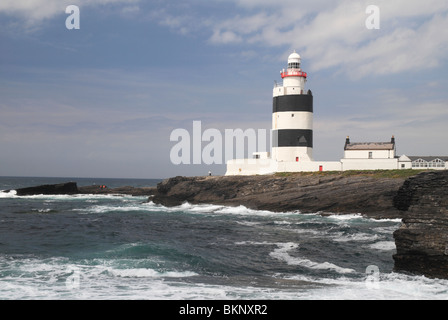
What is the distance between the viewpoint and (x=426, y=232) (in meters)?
13.8

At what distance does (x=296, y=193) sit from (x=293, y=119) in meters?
12.9

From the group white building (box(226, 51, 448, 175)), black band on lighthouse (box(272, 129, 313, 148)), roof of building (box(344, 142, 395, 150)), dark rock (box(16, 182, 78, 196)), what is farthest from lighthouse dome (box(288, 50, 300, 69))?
dark rock (box(16, 182, 78, 196))

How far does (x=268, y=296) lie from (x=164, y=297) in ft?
8.34

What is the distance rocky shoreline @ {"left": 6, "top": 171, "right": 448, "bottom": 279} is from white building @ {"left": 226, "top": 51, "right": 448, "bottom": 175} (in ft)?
13.0

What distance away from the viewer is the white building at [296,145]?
45500 millimetres

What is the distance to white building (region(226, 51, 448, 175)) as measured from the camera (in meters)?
45.5

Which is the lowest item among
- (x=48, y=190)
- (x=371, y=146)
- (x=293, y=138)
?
(x=48, y=190)

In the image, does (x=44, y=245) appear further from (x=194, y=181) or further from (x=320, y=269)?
(x=194, y=181)

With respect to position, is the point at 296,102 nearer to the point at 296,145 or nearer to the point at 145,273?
the point at 296,145

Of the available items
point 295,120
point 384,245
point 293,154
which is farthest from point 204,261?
point 295,120

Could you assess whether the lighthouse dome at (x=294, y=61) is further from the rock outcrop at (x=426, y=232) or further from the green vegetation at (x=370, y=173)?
the rock outcrop at (x=426, y=232)

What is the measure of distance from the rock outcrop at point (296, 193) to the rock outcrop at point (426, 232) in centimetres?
1687

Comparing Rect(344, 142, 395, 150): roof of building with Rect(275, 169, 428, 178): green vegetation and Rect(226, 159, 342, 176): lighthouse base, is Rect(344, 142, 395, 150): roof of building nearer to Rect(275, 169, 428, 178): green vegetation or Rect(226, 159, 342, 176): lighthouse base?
Rect(226, 159, 342, 176): lighthouse base
